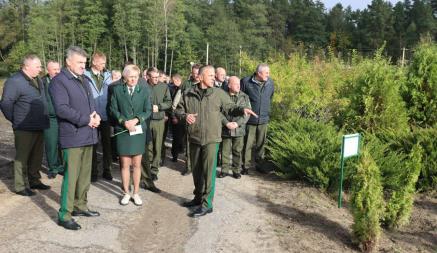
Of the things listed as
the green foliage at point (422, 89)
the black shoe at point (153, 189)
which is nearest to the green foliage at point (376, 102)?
the green foliage at point (422, 89)

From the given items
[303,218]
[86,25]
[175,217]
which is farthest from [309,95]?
[86,25]

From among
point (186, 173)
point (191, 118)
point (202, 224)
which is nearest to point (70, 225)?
point (202, 224)

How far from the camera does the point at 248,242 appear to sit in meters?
4.93

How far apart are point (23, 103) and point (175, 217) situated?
280 cm

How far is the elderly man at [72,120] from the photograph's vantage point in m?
4.87

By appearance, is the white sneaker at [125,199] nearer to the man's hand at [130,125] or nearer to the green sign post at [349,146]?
the man's hand at [130,125]

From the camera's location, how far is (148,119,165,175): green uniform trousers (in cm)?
736

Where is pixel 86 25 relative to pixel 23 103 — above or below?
above

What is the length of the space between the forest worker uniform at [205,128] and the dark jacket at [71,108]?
1.28 metres

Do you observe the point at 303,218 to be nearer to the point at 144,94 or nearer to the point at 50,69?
the point at 144,94

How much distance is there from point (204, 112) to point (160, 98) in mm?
2106

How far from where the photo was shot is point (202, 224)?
17.8 feet

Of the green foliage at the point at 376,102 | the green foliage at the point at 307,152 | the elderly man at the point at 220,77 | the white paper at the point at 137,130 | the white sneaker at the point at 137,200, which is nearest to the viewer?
the white paper at the point at 137,130

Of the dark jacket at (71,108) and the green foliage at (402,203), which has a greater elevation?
the dark jacket at (71,108)
